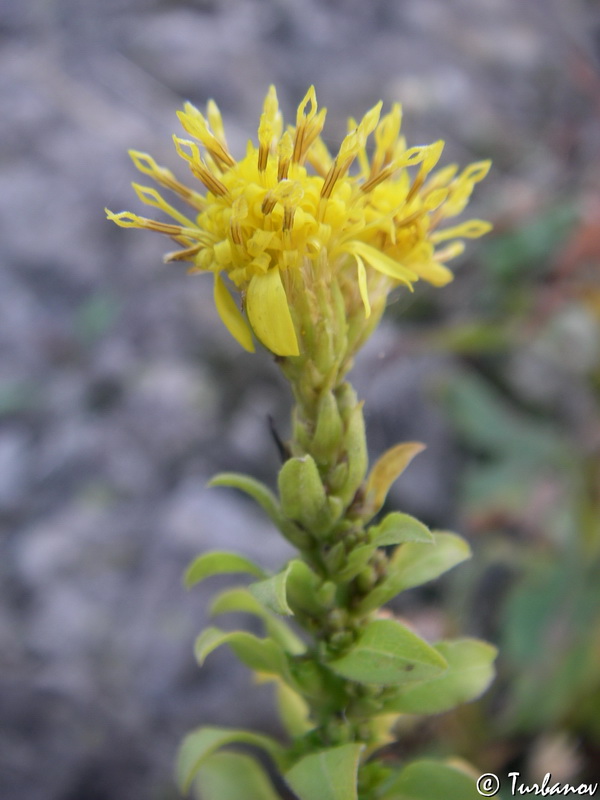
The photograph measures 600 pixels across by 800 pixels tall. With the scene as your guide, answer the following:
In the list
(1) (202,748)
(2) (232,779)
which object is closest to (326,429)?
(1) (202,748)

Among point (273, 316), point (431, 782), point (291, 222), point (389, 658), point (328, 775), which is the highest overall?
point (291, 222)

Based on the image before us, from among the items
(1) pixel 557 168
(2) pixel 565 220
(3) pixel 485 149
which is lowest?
(2) pixel 565 220

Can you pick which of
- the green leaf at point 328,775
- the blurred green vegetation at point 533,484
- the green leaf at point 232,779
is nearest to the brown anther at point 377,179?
the green leaf at point 328,775

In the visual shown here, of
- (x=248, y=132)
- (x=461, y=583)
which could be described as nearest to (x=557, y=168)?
(x=248, y=132)

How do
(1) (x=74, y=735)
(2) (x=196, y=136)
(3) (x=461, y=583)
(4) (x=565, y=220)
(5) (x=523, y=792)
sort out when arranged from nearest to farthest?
(2) (x=196, y=136) → (5) (x=523, y=792) → (1) (x=74, y=735) → (3) (x=461, y=583) → (4) (x=565, y=220)

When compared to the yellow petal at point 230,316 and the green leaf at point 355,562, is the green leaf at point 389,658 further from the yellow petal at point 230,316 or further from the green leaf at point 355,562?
the yellow petal at point 230,316

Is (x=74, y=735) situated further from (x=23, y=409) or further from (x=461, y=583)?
(x=23, y=409)

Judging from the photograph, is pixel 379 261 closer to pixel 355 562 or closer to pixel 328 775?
pixel 355 562
